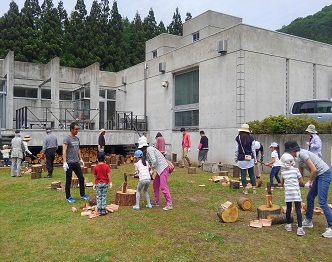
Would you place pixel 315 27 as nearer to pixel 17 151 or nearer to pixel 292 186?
pixel 17 151

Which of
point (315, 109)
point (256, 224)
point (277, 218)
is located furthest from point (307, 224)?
point (315, 109)

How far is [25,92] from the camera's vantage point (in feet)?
73.7

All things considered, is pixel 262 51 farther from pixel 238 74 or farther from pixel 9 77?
pixel 9 77

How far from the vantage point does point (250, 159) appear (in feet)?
27.6

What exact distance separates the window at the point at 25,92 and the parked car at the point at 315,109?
16.9 meters

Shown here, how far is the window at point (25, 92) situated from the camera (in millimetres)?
22141

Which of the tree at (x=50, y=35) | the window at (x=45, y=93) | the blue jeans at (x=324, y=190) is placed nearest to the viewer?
the blue jeans at (x=324, y=190)

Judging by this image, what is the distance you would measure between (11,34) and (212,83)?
2534cm

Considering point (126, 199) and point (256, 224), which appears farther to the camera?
point (126, 199)

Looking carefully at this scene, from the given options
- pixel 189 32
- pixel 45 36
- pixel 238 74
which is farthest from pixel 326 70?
pixel 45 36

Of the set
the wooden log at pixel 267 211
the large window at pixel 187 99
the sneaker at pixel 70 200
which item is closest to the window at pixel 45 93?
the large window at pixel 187 99

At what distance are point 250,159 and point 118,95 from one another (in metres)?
17.0

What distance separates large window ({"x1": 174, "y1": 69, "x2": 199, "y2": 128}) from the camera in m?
17.1

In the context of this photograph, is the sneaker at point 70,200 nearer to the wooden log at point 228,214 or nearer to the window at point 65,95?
the wooden log at point 228,214
